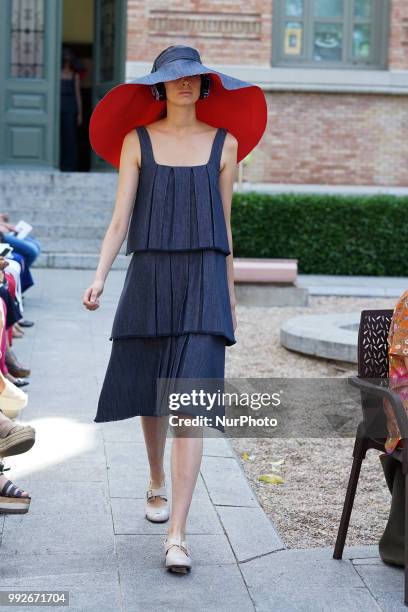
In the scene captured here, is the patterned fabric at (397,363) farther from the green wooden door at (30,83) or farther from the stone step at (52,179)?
the green wooden door at (30,83)

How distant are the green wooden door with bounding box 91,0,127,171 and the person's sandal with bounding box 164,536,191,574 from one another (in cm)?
1324

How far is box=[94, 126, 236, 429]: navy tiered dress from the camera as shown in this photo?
4.50 meters

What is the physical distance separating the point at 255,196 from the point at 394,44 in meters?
3.82

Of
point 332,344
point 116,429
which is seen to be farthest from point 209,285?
point 332,344

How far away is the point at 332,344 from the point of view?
28.8ft

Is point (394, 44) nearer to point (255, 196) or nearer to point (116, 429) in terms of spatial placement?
point (255, 196)

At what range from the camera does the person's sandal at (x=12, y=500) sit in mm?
4820

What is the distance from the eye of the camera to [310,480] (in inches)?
239

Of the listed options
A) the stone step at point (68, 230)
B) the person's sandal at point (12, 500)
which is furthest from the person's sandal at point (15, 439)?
the stone step at point (68, 230)

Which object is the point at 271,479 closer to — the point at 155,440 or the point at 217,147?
the point at 155,440

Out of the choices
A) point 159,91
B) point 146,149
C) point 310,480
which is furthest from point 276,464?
point 159,91

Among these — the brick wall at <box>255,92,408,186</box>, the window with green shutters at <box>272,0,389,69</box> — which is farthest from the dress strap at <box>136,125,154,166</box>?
the window with green shutters at <box>272,0,389,69</box>

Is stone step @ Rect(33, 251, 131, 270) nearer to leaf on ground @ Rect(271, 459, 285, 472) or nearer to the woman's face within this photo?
leaf on ground @ Rect(271, 459, 285, 472)

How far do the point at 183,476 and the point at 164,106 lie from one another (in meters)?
1.56
